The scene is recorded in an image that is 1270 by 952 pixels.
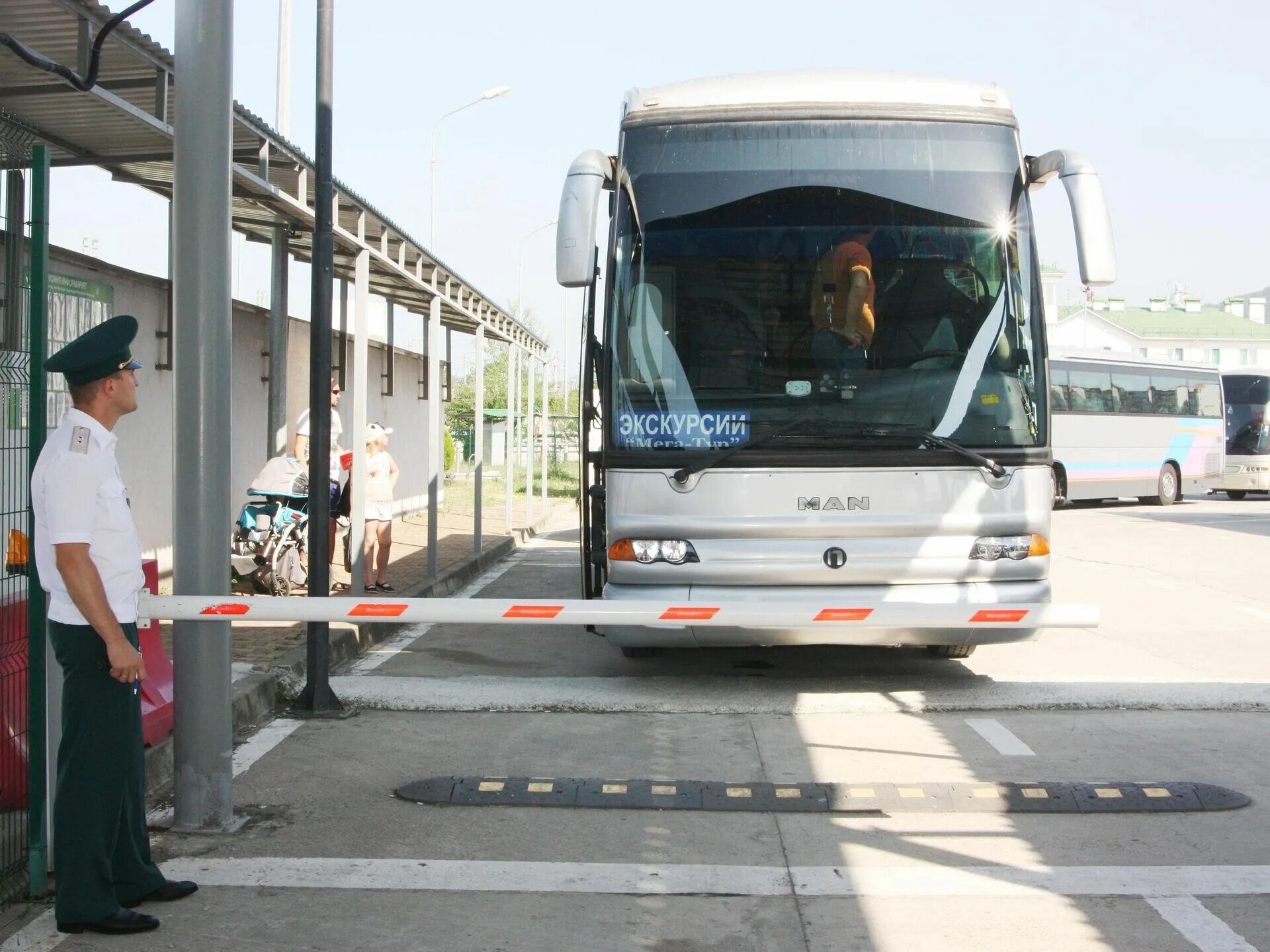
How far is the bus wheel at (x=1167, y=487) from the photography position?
34.8m

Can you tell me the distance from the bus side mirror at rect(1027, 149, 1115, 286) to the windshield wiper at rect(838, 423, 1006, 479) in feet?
3.81

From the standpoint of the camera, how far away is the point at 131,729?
4.51 meters

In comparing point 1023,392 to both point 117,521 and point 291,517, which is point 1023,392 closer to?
point 117,521

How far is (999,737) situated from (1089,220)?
287 centimetres

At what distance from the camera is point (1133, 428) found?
33938 millimetres

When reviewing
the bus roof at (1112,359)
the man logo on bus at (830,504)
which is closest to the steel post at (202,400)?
the man logo on bus at (830,504)

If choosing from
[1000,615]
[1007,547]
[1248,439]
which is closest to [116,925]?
[1000,615]

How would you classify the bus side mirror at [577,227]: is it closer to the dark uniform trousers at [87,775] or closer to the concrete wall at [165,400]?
the concrete wall at [165,400]

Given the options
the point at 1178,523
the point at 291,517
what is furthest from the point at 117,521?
the point at 1178,523

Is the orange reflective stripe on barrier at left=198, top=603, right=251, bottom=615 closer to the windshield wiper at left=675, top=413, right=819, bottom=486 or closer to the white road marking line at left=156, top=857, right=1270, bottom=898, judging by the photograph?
the white road marking line at left=156, top=857, right=1270, bottom=898

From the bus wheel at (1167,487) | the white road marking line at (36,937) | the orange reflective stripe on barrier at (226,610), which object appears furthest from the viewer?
the bus wheel at (1167,487)

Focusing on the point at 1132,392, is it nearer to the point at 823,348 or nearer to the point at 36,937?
the point at 823,348

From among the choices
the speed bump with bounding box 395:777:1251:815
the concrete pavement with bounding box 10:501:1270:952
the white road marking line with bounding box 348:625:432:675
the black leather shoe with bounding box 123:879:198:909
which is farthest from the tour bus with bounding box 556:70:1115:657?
the black leather shoe with bounding box 123:879:198:909

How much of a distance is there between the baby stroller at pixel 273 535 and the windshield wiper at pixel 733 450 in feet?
16.3
